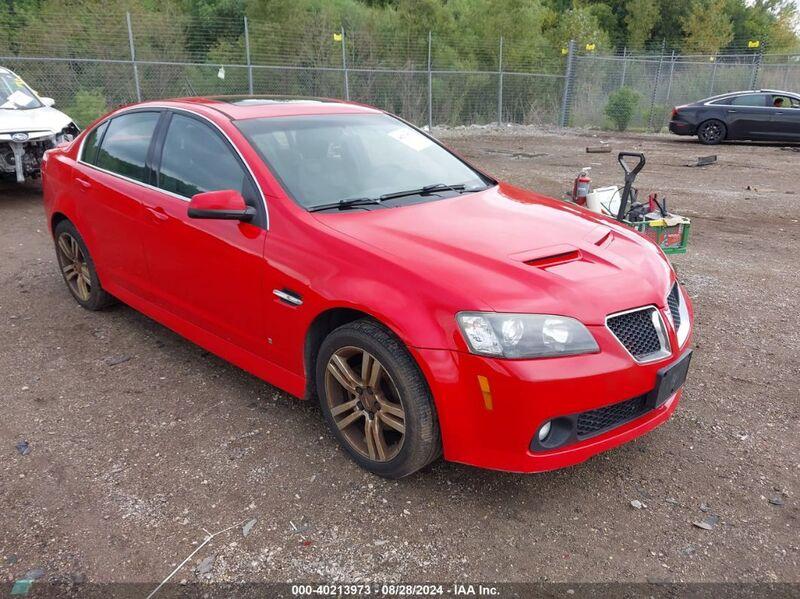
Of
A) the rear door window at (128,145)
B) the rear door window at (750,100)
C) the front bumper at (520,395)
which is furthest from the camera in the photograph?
the rear door window at (750,100)

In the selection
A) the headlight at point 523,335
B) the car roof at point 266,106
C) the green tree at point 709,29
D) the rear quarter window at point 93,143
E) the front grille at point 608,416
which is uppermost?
the green tree at point 709,29

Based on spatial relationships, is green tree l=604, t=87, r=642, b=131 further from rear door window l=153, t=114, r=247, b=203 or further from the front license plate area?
the front license plate area

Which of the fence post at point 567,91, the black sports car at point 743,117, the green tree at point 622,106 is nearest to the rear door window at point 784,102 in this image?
the black sports car at point 743,117

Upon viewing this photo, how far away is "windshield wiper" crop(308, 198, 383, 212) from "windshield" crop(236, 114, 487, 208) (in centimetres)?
3

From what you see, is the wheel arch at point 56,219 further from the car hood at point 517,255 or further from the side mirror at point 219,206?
the car hood at point 517,255

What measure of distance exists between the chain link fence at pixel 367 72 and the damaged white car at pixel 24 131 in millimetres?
4632

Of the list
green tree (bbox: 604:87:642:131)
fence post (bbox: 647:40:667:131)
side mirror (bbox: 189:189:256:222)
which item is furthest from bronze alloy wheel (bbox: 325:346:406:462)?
fence post (bbox: 647:40:667:131)

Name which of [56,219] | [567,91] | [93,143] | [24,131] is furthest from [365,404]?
[567,91]

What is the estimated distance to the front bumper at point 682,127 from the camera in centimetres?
1770

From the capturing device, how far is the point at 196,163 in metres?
3.69

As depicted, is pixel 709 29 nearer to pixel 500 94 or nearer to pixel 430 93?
pixel 500 94


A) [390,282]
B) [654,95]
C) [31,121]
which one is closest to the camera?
[390,282]

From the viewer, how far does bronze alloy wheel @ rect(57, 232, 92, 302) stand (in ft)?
16.0

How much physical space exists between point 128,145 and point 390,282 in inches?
98.9
